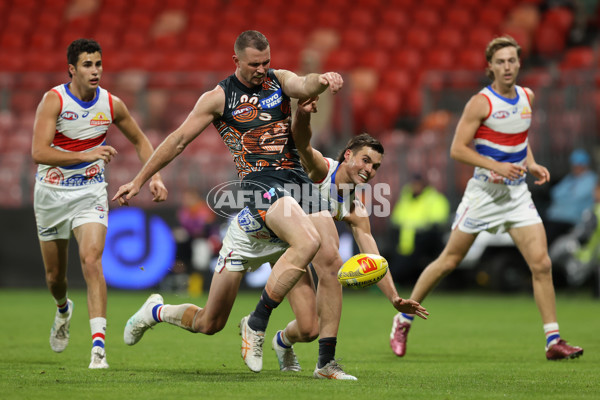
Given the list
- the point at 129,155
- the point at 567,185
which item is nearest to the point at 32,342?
the point at 129,155

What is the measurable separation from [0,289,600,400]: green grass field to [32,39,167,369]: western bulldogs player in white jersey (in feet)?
2.22

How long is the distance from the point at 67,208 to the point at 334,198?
229 centimetres

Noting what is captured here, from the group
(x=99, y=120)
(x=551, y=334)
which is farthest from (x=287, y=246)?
(x=551, y=334)

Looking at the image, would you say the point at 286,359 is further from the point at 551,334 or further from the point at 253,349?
the point at 551,334

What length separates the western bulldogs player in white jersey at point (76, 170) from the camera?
757 cm

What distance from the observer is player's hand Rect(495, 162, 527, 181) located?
321 inches

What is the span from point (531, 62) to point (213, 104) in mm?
15462

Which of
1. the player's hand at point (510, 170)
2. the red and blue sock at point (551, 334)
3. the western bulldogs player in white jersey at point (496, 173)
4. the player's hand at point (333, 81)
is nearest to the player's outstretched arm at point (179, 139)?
the player's hand at point (333, 81)

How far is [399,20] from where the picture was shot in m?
22.5

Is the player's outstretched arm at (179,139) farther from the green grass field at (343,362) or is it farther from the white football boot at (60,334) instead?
the white football boot at (60,334)

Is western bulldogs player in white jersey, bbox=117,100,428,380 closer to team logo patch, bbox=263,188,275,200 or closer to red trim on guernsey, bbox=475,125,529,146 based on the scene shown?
team logo patch, bbox=263,188,275,200

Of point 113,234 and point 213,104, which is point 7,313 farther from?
point 213,104

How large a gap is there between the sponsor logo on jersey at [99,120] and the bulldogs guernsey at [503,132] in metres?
3.34

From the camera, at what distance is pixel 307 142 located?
22.2ft
